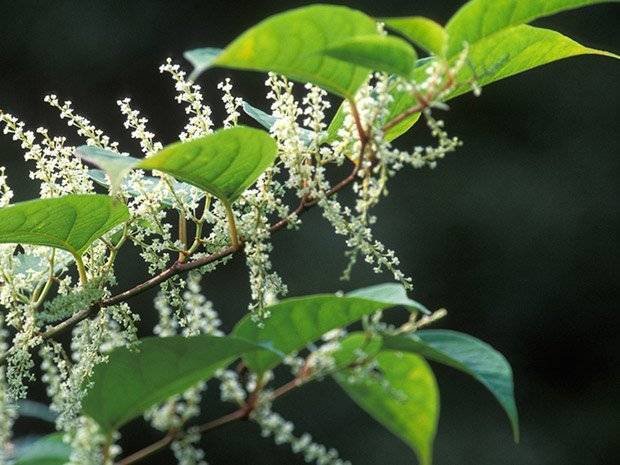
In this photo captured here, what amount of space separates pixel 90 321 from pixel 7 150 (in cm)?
373

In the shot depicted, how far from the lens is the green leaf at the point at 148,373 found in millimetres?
773

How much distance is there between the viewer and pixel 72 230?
2.69 ft

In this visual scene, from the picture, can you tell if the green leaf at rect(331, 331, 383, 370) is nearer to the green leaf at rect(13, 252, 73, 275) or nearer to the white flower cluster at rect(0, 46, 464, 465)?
the white flower cluster at rect(0, 46, 464, 465)

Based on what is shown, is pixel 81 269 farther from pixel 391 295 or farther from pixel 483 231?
pixel 483 231

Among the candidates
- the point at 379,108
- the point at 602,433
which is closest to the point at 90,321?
the point at 379,108

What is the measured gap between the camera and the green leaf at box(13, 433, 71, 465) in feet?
3.09

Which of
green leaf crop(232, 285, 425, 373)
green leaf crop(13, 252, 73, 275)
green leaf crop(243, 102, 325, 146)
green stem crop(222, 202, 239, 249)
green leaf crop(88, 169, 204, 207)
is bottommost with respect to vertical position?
green leaf crop(232, 285, 425, 373)

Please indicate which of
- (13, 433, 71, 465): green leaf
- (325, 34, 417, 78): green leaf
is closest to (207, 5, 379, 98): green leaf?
(325, 34, 417, 78): green leaf

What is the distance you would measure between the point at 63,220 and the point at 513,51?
37 cm

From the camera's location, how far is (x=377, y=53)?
68cm

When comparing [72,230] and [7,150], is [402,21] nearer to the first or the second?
[72,230]

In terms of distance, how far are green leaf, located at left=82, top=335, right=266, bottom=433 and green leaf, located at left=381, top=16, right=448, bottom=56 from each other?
0.24m

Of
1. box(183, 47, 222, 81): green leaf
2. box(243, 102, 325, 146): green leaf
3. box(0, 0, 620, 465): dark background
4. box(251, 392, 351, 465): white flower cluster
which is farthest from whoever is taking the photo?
box(0, 0, 620, 465): dark background

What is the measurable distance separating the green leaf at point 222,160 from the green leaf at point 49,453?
0.30 metres
